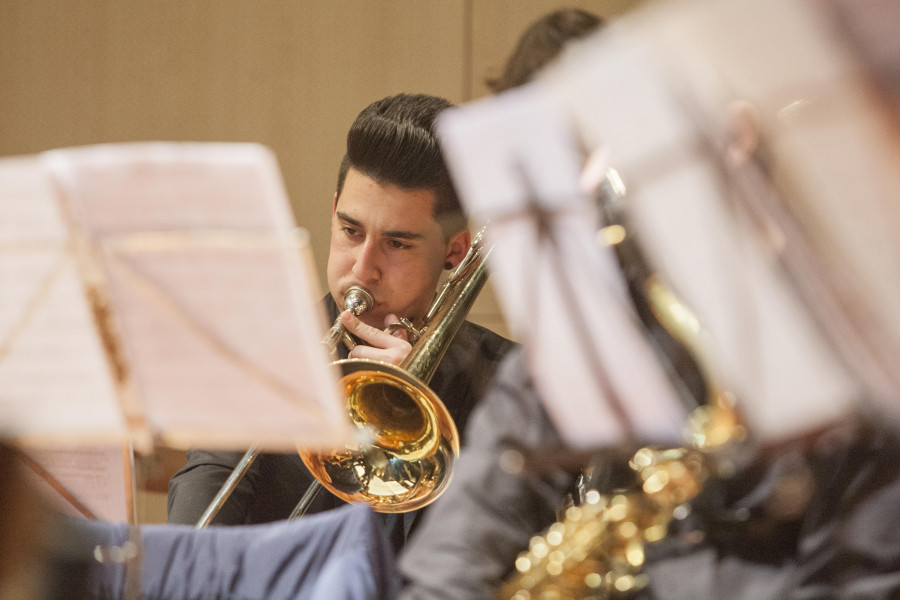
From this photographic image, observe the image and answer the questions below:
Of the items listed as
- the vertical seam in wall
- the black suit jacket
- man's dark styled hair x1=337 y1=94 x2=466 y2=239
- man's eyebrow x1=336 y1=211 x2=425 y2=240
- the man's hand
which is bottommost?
the black suit jacket

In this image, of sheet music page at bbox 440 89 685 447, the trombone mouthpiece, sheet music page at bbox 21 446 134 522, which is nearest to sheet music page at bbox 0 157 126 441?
sheet music page at bbox 21 446 134 522

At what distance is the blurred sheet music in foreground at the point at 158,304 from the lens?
0.99 metres

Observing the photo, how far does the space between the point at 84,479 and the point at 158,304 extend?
0.59 meters

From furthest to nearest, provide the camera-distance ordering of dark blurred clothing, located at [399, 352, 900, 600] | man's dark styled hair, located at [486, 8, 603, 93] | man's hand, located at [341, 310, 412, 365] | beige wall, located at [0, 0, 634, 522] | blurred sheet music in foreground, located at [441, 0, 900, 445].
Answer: beige wall, located at [0, 0, 634, 522]
man's hand, located at [341, 310, 412, 365]
man's dark styled hair, located at [486, 8, 603, 93]
dark blurred clothing, located at [399, 352, 900, 600]
blurred sheet music in foreground, located at [441, 0, 900, 445]

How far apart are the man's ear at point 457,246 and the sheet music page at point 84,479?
1186 millimetres

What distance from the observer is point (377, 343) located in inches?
81.0

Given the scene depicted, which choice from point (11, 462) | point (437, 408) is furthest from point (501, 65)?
point (11, 462)

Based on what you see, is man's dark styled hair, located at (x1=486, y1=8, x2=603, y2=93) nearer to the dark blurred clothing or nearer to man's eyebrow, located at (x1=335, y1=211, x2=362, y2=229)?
the dark blurred clothing

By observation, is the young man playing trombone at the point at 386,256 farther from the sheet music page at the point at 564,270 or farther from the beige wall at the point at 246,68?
the sheet music page at the point at 564,270

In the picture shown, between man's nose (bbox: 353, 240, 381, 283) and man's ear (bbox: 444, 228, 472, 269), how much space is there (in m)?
0.26

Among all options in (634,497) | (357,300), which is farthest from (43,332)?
(357,300)

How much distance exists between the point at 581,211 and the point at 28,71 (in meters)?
3.12

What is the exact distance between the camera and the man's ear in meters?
2.42

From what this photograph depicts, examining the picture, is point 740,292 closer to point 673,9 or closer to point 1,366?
point 673,9
